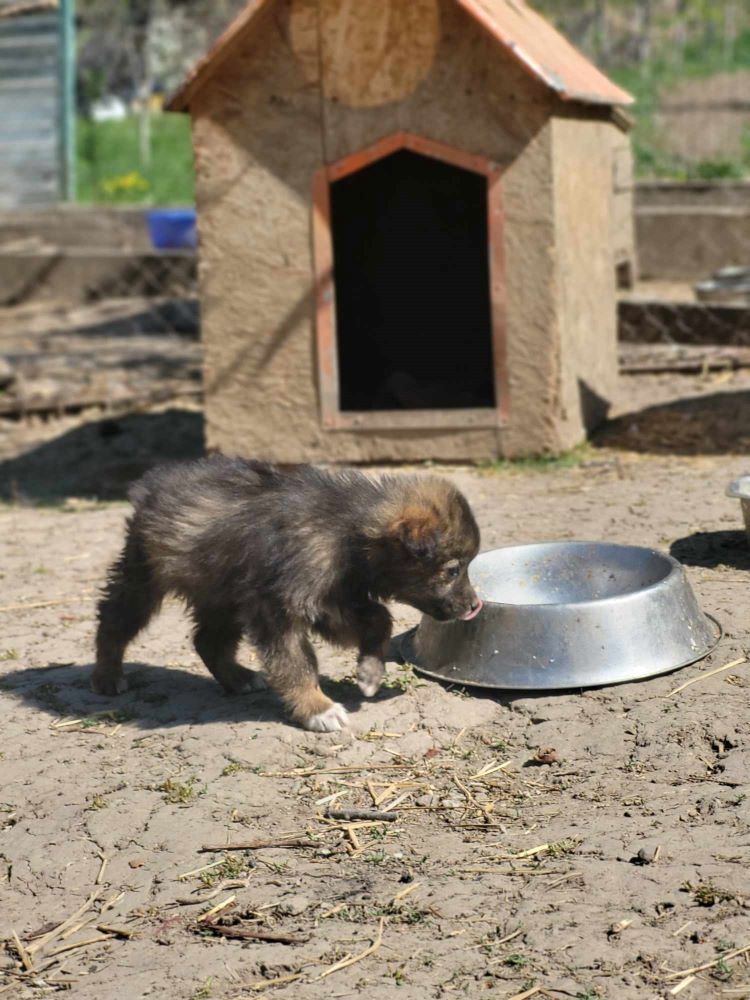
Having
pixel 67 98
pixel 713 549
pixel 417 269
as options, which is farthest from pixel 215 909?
pixel 67 98

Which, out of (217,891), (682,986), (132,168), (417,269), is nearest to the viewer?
(682,986)

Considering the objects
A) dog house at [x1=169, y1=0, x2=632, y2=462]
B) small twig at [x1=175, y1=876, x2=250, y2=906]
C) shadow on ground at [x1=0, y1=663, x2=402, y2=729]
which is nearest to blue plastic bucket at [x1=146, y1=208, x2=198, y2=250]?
dog house at [x1=169, y1=0, x2=632, y2=462]

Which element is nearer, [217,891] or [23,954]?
[23,954]

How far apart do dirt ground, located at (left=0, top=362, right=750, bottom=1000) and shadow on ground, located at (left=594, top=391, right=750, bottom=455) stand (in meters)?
2.31

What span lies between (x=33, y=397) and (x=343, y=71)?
4.34 meters

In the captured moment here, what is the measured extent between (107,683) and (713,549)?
2.91m

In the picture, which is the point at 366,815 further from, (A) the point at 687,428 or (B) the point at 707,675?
(A) the point at 687,428

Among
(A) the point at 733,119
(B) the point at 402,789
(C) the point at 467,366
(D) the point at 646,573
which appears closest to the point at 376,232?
(C) the point at 467,366

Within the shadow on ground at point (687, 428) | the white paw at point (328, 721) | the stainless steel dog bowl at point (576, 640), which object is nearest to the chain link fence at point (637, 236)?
the shadow on ground at point (687, 428)

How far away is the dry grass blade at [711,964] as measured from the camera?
11.2 feet

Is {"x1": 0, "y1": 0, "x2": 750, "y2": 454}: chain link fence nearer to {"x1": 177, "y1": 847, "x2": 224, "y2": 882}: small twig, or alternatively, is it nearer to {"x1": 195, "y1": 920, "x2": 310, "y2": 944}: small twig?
{"x1": 177, "y1": 847, "x2": 224, "y2": 882}: small twig

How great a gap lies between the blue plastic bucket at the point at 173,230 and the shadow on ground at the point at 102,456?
626cm

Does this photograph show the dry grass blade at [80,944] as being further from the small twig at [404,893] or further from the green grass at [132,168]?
the green grass at [132,168]

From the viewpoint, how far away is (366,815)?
4457 millimetres
